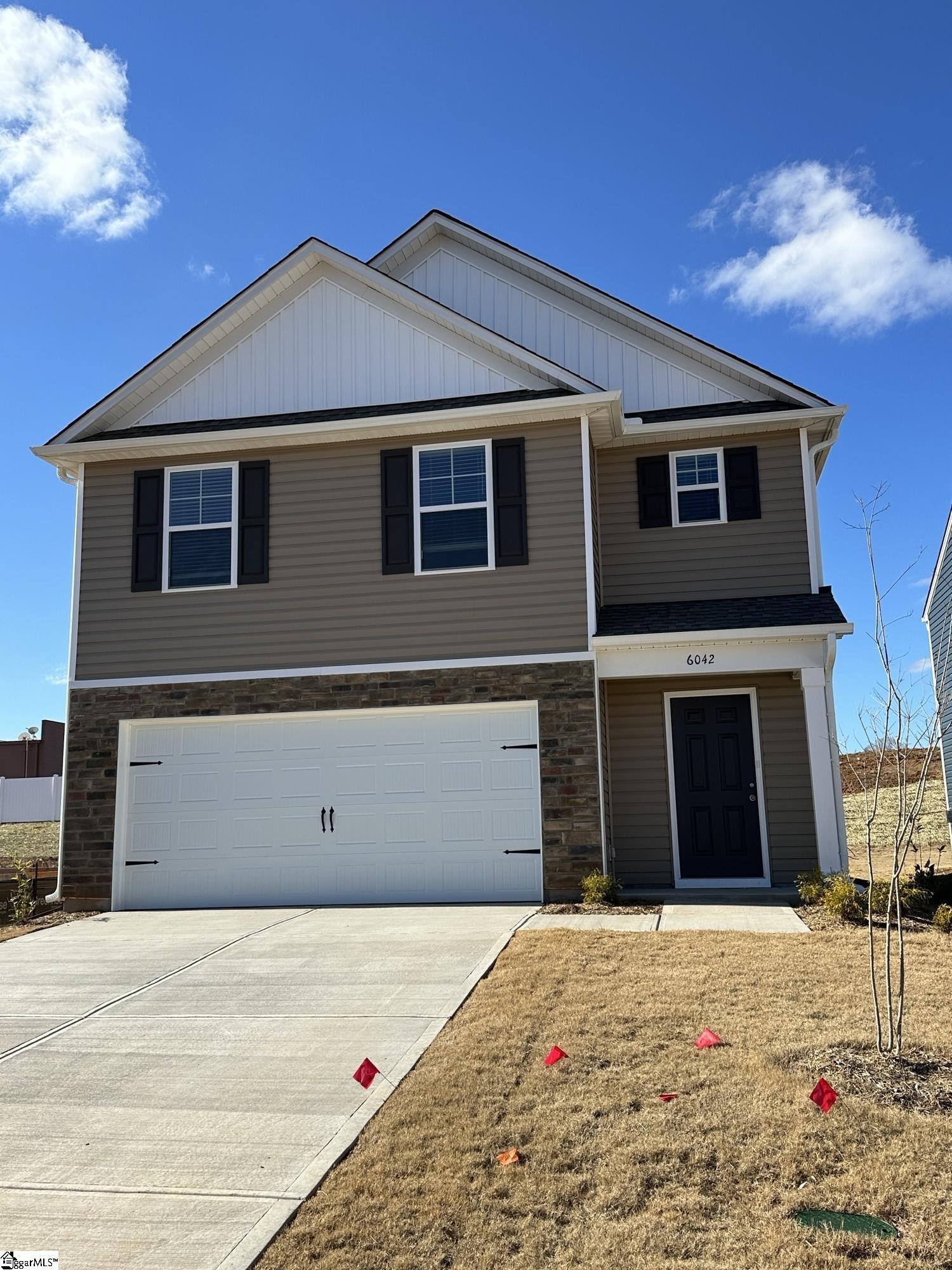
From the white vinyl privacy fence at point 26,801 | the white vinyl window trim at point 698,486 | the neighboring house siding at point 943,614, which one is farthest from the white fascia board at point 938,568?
the white vinyl privacy fence at point 26,801

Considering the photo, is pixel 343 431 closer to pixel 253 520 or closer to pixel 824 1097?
pixel 253 520

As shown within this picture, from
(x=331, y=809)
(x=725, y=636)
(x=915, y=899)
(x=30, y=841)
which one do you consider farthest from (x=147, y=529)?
(x=30, y=841)

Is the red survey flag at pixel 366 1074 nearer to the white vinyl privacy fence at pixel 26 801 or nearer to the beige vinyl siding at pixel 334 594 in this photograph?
the beige vinyl siding at pixel 334 594

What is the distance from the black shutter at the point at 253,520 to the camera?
1261cm

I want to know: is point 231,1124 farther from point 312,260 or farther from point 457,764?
point 312,260

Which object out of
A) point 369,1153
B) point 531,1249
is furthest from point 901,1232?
point 369,1153

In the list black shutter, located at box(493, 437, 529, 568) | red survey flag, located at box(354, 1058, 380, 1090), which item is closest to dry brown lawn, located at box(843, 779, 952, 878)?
black shutter, located at box(493, 437, 529, 568)

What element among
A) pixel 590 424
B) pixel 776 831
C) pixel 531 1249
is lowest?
pixel 531 1249

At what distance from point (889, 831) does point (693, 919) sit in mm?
11620

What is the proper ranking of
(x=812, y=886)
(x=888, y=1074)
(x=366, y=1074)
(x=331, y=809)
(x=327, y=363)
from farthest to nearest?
(x=327, y=363) < (x=331, y=809) < (x=812, y=886) < (x=366, y=1074) < (x=888, y=1074)

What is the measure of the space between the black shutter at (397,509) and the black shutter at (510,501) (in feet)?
3.30

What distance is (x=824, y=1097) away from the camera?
4.69 m

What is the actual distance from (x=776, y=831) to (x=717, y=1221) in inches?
350

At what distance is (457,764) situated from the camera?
11.9 meters
